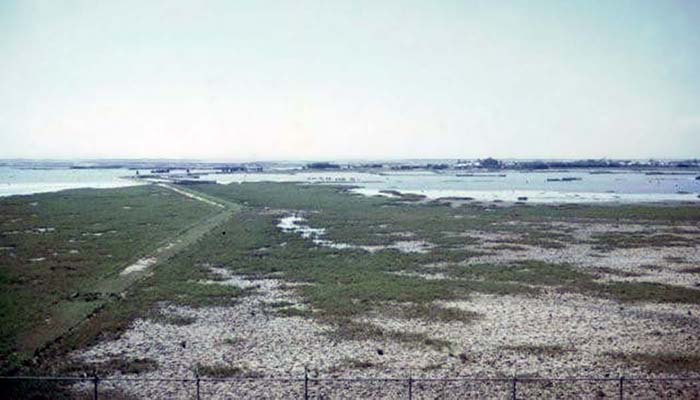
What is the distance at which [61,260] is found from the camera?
41031 mm

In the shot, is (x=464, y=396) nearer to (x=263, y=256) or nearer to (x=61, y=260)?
(x=263, y=256)

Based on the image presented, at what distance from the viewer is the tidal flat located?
2112cm

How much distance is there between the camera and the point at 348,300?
30141 millimetres

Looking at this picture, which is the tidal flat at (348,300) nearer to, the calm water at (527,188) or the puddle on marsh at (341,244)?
the puddle on marsh at (341,244)

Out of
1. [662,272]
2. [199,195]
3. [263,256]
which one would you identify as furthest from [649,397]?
[199,195]

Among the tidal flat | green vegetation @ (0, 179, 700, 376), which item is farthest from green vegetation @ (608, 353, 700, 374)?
green vegetation @ (0, 179, 700, 376)

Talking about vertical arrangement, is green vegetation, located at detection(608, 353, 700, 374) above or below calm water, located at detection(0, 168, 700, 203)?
below

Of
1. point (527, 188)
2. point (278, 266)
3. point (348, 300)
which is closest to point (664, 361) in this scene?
point (348, 300)

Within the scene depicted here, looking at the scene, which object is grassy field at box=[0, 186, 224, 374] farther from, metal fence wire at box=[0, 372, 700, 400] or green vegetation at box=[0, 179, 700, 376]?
metal fence wire at box=[0, 372, 700, 400]

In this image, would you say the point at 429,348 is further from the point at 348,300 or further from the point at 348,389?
the point at 348,300

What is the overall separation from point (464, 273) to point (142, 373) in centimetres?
2300

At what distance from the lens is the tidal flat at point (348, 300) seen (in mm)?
21125

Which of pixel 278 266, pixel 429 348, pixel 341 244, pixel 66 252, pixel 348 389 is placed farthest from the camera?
pixel 341 244

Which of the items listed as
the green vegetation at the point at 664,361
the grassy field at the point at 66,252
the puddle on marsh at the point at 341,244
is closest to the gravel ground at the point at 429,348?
the green vegetation at the point at 664,361
